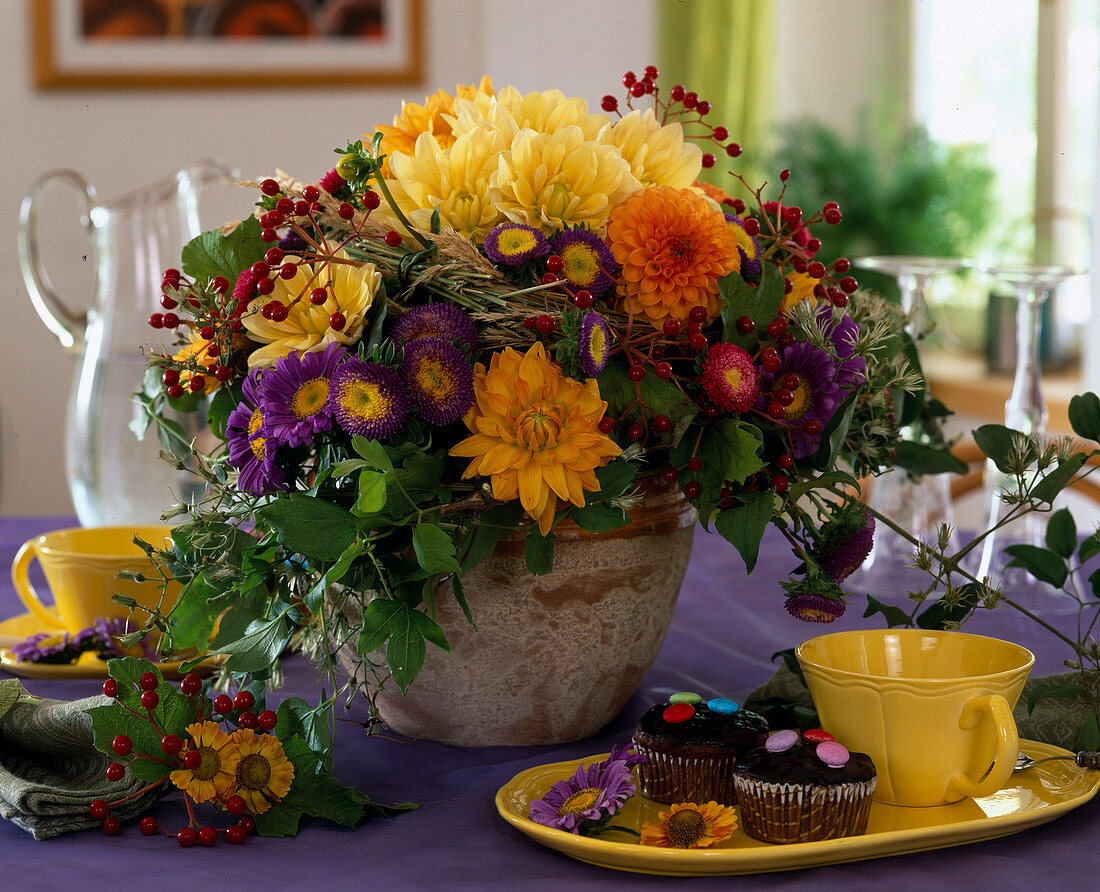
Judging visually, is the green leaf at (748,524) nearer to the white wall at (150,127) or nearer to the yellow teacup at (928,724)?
the yellow teacup at (928,724)

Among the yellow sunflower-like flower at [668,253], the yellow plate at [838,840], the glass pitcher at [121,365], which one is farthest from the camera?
the glass pitcher at [121,365]

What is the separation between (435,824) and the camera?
530 millimetres

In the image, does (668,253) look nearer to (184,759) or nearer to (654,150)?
(654,150)

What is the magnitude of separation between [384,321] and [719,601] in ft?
1.60

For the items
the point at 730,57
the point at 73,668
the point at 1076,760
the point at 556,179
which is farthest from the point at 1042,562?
the point at 730,57

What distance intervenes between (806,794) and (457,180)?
0.34 metres

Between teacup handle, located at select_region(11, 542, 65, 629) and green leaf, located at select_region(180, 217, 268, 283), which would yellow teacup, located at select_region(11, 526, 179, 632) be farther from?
green leaf, located at select_region(180, 217, 268, 283)

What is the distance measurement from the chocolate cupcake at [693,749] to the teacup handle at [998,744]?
9 centimetres

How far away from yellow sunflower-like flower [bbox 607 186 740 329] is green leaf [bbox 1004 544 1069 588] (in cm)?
24

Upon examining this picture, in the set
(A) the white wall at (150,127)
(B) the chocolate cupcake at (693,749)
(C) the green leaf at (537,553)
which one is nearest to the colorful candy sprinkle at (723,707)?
(B) the chocolate cupcake at (693,749)

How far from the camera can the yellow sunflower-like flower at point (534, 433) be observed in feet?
1.69

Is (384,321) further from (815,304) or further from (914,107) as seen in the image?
(914,107)

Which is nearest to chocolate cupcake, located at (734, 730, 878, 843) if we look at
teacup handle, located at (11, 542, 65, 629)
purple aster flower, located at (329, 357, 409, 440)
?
purple aster flower, located at (329, 357, 409, 440)

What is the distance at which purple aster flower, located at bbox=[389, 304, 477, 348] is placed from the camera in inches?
20.9
